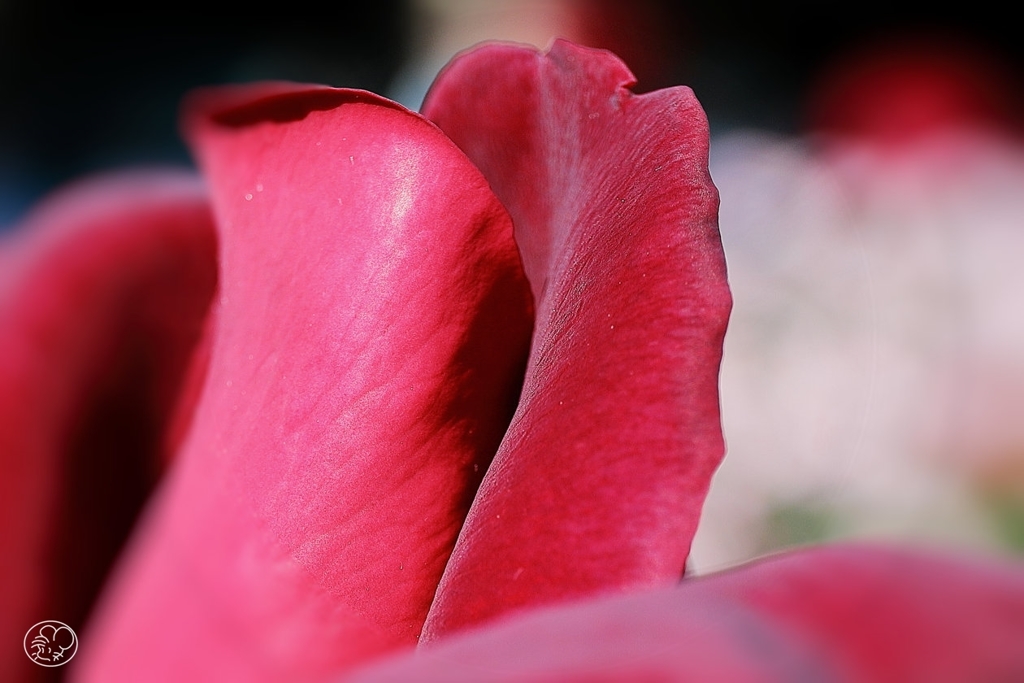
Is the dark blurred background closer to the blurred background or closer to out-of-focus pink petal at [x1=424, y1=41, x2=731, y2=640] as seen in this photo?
the blurred background

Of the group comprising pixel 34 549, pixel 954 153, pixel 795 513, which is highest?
pixel 34 549

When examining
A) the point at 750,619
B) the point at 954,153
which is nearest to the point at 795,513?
the point at 954,153

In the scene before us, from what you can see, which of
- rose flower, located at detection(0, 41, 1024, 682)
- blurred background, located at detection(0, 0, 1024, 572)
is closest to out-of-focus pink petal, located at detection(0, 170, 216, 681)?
rose flower, located at detection(0, 41, 1024, 682)

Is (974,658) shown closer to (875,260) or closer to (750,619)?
(750,619)

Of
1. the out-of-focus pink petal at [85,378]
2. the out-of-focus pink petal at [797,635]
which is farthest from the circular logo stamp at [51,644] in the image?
the out-of-focus pink petal at [797,635]

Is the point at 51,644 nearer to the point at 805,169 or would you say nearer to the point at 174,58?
the point at 174,58
